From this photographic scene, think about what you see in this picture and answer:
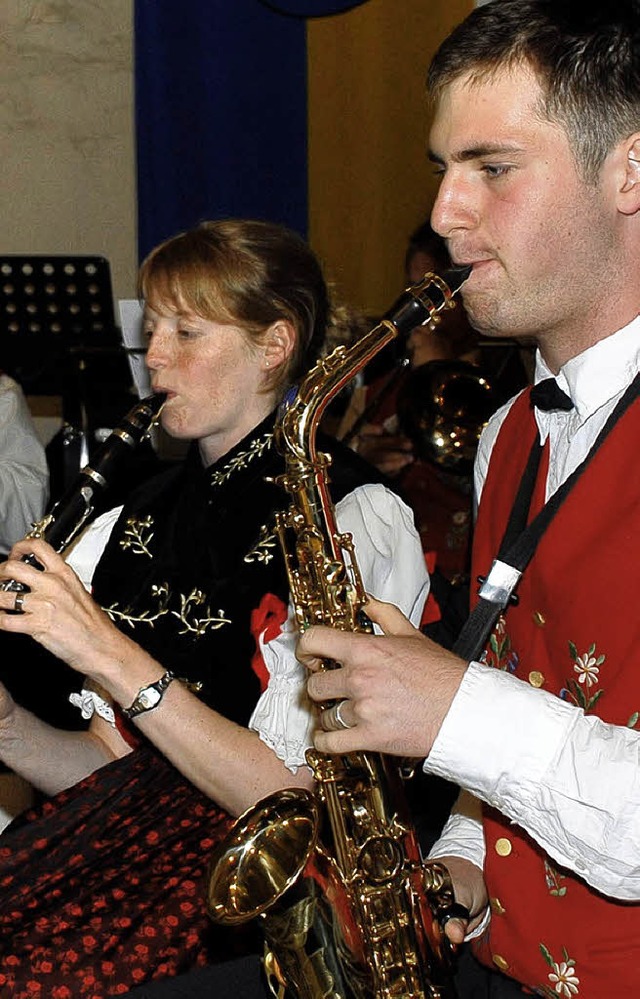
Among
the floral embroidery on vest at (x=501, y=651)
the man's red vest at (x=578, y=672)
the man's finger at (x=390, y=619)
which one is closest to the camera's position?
the man's red vest at (x=578, y=672)

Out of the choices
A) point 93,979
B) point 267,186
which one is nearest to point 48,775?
point 93,979

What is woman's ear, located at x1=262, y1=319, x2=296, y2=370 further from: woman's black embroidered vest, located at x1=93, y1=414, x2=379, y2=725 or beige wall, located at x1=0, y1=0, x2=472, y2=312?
beige wall, located at x1=0, y1=0, x2=472, y2=312

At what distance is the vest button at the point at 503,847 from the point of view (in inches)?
59.9

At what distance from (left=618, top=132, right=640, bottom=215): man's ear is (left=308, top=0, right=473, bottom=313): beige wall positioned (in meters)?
3.50

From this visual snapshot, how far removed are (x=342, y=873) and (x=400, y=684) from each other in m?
0.45

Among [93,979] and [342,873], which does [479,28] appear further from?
[93,979]

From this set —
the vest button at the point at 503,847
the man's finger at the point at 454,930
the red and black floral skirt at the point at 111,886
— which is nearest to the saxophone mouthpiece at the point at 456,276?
the vest button at the point at 503,847

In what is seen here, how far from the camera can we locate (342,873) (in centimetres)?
166

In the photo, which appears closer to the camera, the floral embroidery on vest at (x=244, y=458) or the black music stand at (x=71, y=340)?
the floral embroidery on vest at (x=244, y=458)

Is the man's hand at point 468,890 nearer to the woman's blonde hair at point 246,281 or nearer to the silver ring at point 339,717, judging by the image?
the silver ring at point 339,717

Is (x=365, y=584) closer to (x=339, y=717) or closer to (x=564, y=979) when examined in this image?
(x=339, y=717)

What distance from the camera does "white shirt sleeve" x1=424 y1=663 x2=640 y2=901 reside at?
4.18 ft

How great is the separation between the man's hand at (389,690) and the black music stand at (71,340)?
2.26 meters

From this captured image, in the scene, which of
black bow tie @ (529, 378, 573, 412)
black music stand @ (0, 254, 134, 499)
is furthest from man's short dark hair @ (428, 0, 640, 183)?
black music stand @ (0, 254, 134, 499)
